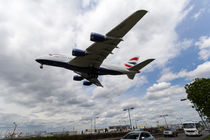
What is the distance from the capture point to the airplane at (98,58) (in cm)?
1775

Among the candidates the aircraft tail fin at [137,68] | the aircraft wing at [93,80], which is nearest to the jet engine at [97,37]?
the aircraft tail fin at [137,68]

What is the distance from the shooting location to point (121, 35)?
1886 cm

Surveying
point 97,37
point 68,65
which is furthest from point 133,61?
point 97,37

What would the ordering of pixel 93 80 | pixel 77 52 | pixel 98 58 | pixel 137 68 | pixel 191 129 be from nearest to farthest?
pixel 77 52 → pixel 98 58 → pixel 137 68 → pixel 93 80 → pixel 191 129

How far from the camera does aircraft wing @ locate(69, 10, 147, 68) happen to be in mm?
16545

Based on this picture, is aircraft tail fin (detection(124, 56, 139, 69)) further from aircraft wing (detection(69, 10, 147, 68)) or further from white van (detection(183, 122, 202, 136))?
white van (detection(183, 122, 202, 136))

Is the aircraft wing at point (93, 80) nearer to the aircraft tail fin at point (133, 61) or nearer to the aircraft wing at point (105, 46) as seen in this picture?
the aircraft wing at point (105, 46)

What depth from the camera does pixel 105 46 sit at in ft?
70.0

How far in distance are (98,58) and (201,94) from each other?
20073 millimetres

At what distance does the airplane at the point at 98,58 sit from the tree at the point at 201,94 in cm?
1141

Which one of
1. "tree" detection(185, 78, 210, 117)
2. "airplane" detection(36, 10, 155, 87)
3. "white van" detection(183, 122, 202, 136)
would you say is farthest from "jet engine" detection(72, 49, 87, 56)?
"white van" detection(183, 122, 202, 136)

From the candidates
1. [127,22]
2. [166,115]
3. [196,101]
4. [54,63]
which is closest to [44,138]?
[54,63]

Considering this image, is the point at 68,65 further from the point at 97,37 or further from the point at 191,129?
the point at 191,129

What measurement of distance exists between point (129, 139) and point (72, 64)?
54.2ft
